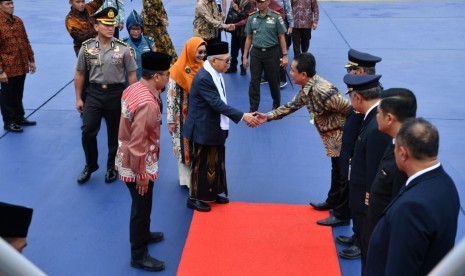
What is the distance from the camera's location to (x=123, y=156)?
3.97 metres

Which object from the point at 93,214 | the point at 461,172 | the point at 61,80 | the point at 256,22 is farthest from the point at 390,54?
the point at 93,214

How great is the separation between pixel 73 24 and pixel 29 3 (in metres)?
10.3

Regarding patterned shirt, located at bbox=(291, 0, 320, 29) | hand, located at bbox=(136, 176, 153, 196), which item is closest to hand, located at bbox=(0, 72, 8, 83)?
hand, located at bbox=(136, 176, 153, 196)

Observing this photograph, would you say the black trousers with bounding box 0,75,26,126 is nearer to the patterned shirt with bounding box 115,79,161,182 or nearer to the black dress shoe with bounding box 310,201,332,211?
the patterned shirt with bounding box 115,79,161,182

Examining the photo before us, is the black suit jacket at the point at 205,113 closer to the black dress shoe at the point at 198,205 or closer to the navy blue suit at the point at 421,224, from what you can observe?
the black dress shoe at the point at 198,205

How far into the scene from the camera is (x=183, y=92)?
510cm

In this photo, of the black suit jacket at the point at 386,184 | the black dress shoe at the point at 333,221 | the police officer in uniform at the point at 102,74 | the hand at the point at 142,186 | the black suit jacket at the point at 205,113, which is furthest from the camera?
the police officer in uniform at the point at 102,74

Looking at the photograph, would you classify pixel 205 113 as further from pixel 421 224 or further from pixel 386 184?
pixel 421 224

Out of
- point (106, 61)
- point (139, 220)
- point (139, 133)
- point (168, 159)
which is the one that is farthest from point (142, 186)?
point (168, 159)

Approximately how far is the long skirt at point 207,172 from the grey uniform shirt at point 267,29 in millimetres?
2583

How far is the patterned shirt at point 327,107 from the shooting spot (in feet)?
14.4

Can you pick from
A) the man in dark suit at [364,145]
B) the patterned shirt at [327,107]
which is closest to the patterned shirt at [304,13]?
the patterned shirt at [327,107]

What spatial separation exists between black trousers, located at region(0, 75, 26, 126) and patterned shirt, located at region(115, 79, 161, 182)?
10.4 ft

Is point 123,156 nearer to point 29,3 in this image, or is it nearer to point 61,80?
point 61,80
